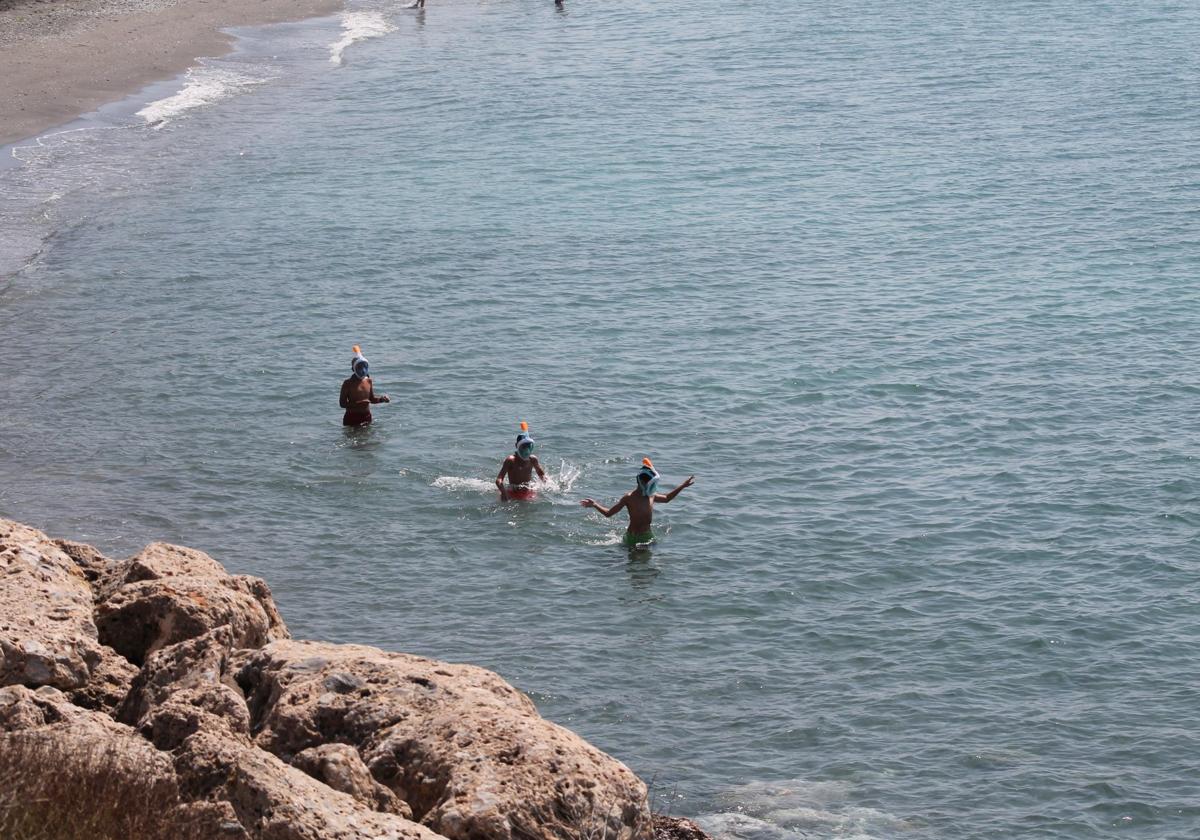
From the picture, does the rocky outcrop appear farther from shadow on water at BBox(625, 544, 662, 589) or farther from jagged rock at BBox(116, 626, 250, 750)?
shadow on water at BBox(625, 544, 662, 589)

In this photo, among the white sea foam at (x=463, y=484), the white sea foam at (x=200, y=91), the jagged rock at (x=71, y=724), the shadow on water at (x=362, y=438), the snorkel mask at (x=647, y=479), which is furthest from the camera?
the white sea foam at (x=200, y=91)

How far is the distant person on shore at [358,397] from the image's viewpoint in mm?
23172

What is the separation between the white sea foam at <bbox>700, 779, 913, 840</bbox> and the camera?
44.7 ft

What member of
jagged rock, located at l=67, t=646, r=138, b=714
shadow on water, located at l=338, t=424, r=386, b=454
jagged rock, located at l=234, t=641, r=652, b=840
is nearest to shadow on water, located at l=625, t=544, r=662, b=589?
shadow on water, located at l=338, t=424, r=386, b=454

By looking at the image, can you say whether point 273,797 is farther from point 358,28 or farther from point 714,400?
point 358,28

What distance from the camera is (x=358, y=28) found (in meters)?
62.0

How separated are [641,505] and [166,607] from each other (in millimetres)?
9623

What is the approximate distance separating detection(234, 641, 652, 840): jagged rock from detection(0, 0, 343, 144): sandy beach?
36.3 meters

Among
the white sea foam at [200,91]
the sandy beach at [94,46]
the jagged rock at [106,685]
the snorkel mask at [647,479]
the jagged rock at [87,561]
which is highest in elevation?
the sandy beach at [94,46]

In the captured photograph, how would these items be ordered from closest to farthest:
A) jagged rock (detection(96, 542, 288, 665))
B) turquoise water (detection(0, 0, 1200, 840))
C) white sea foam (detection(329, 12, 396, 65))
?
1. jagged rock (detection(96, 542, 288, 665))
2. turquoise water (detection(0, 0, 1200, 840))
3. white sea foam (detection(329, 12, 396, 65))

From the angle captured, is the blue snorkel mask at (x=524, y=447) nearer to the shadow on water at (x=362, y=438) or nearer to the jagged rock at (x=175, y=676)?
the shadow on water at (x=362, y=438)

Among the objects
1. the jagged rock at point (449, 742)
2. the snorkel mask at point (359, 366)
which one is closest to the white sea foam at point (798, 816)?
the jagged rock at point (449, 742)

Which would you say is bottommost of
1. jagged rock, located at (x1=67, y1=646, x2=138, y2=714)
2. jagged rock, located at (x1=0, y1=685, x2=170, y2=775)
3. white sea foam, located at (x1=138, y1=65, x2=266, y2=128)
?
jagged rock, located at (x1=67, y1=646, x2=138, y2=714)

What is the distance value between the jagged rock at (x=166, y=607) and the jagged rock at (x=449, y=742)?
0.80 meters
